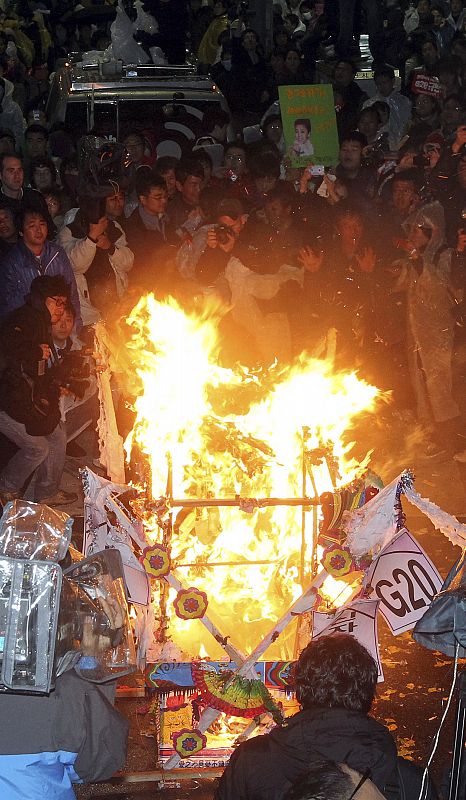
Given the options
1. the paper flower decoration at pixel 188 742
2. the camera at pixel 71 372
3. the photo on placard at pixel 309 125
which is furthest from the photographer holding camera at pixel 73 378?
the photo on placard at pixel 309 125

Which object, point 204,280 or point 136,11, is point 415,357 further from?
point 136,11

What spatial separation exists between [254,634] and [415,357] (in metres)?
5.59

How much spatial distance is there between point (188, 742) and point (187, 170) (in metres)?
7.70

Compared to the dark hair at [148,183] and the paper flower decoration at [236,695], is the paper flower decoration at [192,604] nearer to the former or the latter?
the paper flower decoration at [236,695]

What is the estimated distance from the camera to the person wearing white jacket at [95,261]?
10438mm

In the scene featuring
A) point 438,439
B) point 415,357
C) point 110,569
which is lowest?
point 110,569

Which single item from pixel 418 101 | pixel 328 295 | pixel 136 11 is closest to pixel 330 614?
pixel 328 295

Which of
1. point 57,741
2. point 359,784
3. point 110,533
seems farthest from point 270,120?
point 359,784

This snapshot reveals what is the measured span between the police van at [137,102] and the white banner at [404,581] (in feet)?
27.0

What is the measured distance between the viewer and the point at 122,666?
3871 mm

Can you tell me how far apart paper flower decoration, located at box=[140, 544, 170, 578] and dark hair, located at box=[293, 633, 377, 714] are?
157 cm

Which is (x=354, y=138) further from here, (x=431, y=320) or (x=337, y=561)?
(x=337, y=561)

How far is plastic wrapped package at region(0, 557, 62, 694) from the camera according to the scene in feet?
11.5

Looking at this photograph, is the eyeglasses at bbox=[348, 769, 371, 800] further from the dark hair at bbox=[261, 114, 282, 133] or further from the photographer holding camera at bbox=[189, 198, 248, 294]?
the dark hair at bbox=[261, 114, 282, 133]
